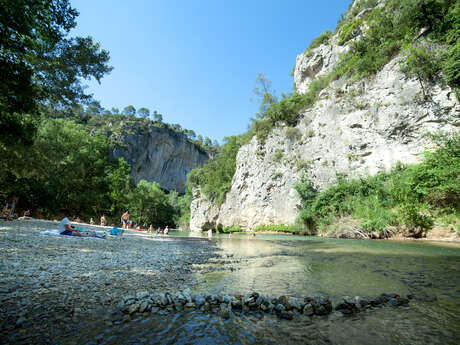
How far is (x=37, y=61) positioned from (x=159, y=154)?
262 ft

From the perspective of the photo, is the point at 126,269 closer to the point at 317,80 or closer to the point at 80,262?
the point at 80,262

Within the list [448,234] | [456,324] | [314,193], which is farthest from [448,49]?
[456,324]

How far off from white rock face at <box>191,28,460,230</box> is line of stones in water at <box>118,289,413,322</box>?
2100 cm

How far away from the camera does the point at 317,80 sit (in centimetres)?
3297

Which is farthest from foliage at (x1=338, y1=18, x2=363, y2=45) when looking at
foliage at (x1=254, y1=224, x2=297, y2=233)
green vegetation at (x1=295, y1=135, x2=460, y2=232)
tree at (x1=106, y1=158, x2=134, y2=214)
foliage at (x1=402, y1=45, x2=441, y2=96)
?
tree at (x1=106, y1=158, x2=134, y2=214)

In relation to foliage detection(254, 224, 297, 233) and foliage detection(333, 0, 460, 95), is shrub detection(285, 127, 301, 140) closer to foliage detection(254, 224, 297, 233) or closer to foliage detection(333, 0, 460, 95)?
foliage detection(333, 0, 460, 95)

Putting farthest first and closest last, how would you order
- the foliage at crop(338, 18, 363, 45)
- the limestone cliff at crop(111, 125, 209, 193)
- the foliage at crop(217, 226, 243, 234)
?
the limestone cliff at crop(111, 125, 209, 193)
the foliage at crop(217, 226, 243, 234)
the foliage at crop(338, 18, 363, 45)

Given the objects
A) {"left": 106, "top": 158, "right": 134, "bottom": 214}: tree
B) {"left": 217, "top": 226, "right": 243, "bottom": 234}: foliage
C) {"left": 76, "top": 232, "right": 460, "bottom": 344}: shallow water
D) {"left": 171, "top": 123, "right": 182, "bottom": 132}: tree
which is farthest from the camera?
{"left": 171, "top": 123, "right": 182, "bottom": 132}: tree

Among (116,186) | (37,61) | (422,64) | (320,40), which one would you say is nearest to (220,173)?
(116,186)

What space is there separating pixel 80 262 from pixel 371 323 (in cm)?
627

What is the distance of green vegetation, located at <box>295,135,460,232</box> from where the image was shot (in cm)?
1369

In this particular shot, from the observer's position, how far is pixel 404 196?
15797 millimetres

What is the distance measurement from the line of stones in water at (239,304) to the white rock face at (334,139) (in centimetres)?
2100

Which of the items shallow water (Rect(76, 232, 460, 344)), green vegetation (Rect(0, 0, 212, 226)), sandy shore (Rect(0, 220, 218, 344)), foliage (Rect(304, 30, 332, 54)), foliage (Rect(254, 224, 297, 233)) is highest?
foliage (Rect(304, 30, 332, 54))
